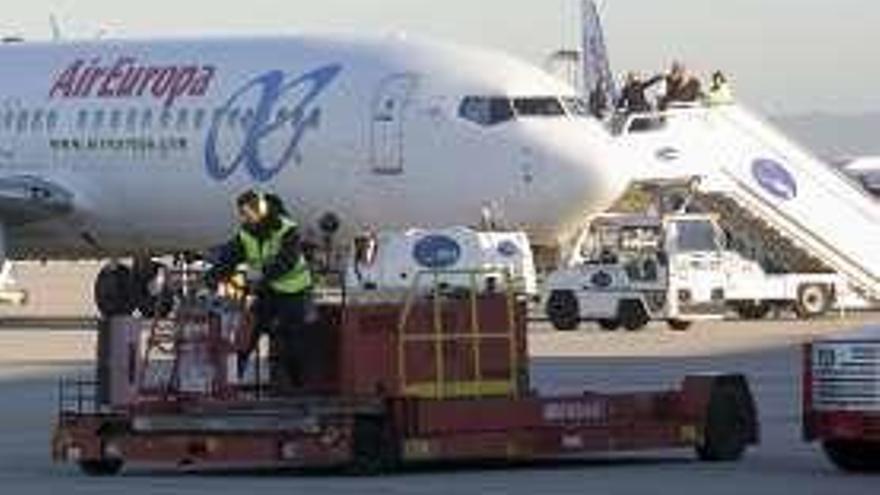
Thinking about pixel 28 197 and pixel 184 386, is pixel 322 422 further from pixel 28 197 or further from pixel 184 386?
pixel 28 197

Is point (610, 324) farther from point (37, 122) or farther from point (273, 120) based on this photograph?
point (37, 122)

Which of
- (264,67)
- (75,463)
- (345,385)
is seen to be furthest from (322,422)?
(264,67)

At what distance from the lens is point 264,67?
142ft

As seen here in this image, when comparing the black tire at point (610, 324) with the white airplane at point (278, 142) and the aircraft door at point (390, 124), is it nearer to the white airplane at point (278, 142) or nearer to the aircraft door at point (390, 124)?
the white airplane at point (278, 142)

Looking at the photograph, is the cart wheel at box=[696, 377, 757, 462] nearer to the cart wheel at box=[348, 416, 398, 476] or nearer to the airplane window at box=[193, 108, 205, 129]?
the cart wheel at box=[348, 416, 398, 476]

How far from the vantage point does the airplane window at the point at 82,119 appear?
146ft

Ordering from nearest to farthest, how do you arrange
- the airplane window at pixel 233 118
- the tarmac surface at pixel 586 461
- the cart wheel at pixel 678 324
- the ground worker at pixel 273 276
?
the tarmac surface at pixel 586 461, the ground worker at pixel 273 276, the cart wheel at pixel 678 324, the airplane window at pixel 233 118

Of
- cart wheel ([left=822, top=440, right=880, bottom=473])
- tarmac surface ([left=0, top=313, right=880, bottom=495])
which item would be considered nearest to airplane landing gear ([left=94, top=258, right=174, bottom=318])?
tarmac surface ([left=0, top=313, right=880, bottom=495])

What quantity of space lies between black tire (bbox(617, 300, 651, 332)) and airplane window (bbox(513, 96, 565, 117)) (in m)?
2.75

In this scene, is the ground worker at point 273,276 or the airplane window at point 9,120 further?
the airplane window at point 9,120

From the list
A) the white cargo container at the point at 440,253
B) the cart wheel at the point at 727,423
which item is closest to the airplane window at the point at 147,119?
the white cargo container at the point at 440,253

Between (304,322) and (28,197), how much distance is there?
78.8 ft

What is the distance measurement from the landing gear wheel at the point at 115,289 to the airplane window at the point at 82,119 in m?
2.83

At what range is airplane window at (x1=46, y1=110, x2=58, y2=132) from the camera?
45.0 m
